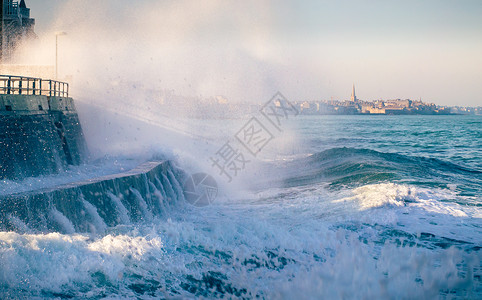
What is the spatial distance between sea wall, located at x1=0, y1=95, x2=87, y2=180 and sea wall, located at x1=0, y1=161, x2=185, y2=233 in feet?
11.3

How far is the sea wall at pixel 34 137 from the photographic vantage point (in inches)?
450

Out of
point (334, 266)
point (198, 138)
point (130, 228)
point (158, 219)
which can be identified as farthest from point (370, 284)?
point (198, 138)

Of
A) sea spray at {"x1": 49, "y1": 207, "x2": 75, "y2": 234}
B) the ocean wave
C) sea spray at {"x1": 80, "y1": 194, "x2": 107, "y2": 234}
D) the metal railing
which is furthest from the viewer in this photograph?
the ocean wave

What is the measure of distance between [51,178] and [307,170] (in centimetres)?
1073

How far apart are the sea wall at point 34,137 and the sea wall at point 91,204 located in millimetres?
3447

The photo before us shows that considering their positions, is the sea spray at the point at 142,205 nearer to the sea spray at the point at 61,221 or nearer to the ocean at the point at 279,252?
the ocean at the point at 279,252

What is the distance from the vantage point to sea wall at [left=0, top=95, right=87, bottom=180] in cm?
1144

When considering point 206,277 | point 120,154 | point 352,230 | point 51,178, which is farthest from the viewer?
point 120,154

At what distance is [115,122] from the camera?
73.0 feet

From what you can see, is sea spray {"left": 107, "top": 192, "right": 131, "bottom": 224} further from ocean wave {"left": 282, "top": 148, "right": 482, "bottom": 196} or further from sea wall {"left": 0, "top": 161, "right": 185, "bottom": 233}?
ocean wave {"left": 282, "top": 148, "right": 482, "bottom": 196}

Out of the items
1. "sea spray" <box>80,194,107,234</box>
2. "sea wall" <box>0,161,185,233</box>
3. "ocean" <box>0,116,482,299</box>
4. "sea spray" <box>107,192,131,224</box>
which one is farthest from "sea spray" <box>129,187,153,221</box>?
"sea spray" <box>80,194,107,234</box>

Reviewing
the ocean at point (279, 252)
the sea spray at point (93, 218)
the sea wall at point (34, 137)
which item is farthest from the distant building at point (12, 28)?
the sea spray at point (93, 218)

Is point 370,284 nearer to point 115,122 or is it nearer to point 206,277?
point 206,277

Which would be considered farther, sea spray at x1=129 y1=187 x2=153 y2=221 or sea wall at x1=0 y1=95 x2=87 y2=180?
sea wall at x1=0 y1=95 x2=87 y2=180
